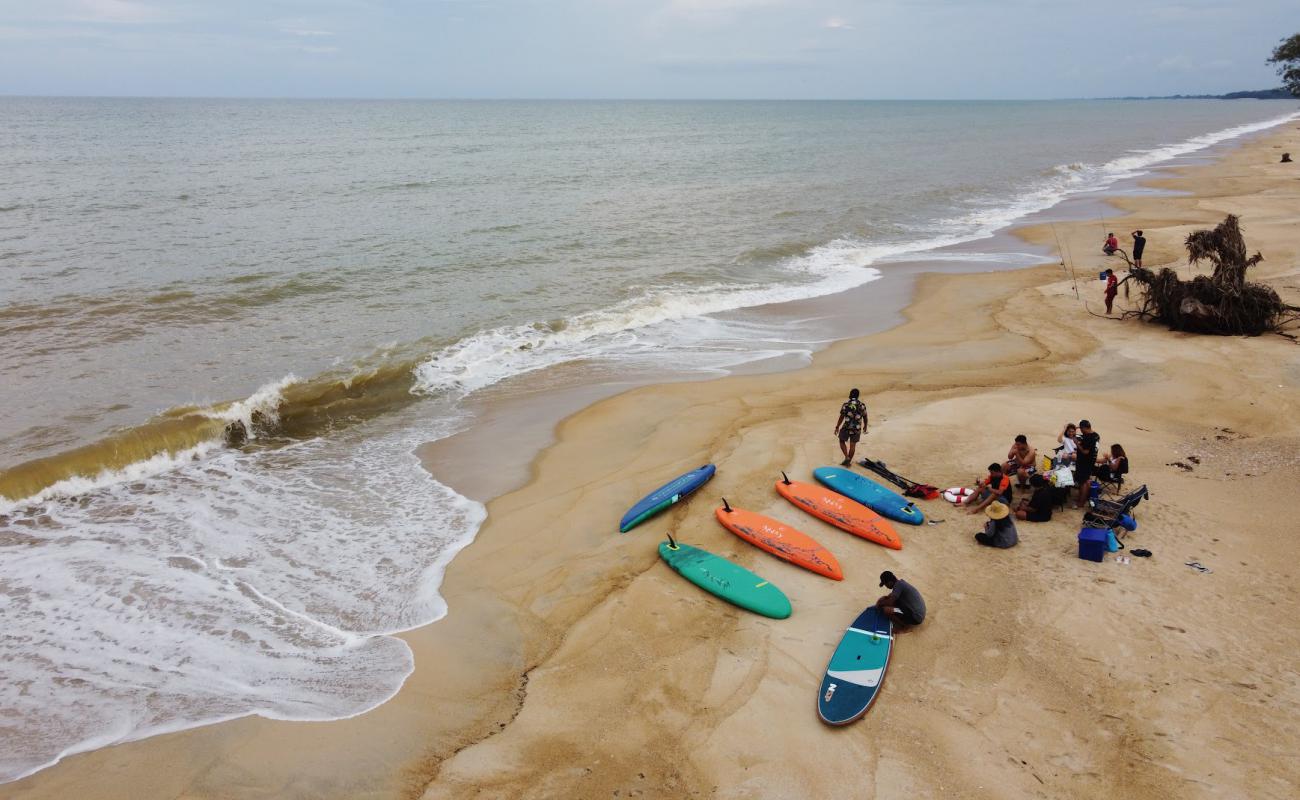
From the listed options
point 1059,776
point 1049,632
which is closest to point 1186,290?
point 1049,632

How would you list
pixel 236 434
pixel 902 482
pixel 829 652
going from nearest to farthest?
pixel 829 652, pixel 902 482, pixel 236 434

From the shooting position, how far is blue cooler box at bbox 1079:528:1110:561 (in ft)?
31.7

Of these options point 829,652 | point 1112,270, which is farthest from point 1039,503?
point 1112,270

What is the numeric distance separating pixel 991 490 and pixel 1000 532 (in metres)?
1.02

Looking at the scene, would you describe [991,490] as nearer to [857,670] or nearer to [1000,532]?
[1000,532]

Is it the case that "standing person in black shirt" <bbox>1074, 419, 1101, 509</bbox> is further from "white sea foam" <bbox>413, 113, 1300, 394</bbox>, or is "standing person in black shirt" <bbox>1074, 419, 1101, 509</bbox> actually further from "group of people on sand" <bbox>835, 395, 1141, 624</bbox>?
"white sea foam" <bbox>413, 113, 1300, 394</bbox>

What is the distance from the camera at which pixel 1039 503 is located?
10836mm

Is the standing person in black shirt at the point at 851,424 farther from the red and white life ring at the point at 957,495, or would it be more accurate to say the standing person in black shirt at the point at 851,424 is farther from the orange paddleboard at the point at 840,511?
the red and white life ring at the point at 957,495

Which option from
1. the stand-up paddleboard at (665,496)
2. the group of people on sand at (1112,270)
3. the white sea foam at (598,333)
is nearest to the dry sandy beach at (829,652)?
the stand-up paddleboard at (665,496)

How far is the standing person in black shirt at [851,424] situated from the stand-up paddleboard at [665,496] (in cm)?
234

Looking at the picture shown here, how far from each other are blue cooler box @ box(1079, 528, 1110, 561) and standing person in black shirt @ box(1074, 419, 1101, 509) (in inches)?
53.7

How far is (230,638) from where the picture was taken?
8992mm

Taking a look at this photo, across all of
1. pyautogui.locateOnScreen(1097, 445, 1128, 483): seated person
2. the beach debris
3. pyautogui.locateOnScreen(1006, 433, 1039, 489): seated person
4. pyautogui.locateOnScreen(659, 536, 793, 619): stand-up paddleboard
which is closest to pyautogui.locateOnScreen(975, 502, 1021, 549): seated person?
pyautogui.locateOnScreen(1006, 433, 1039, 489): seated person

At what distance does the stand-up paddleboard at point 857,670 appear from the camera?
7.37 m
